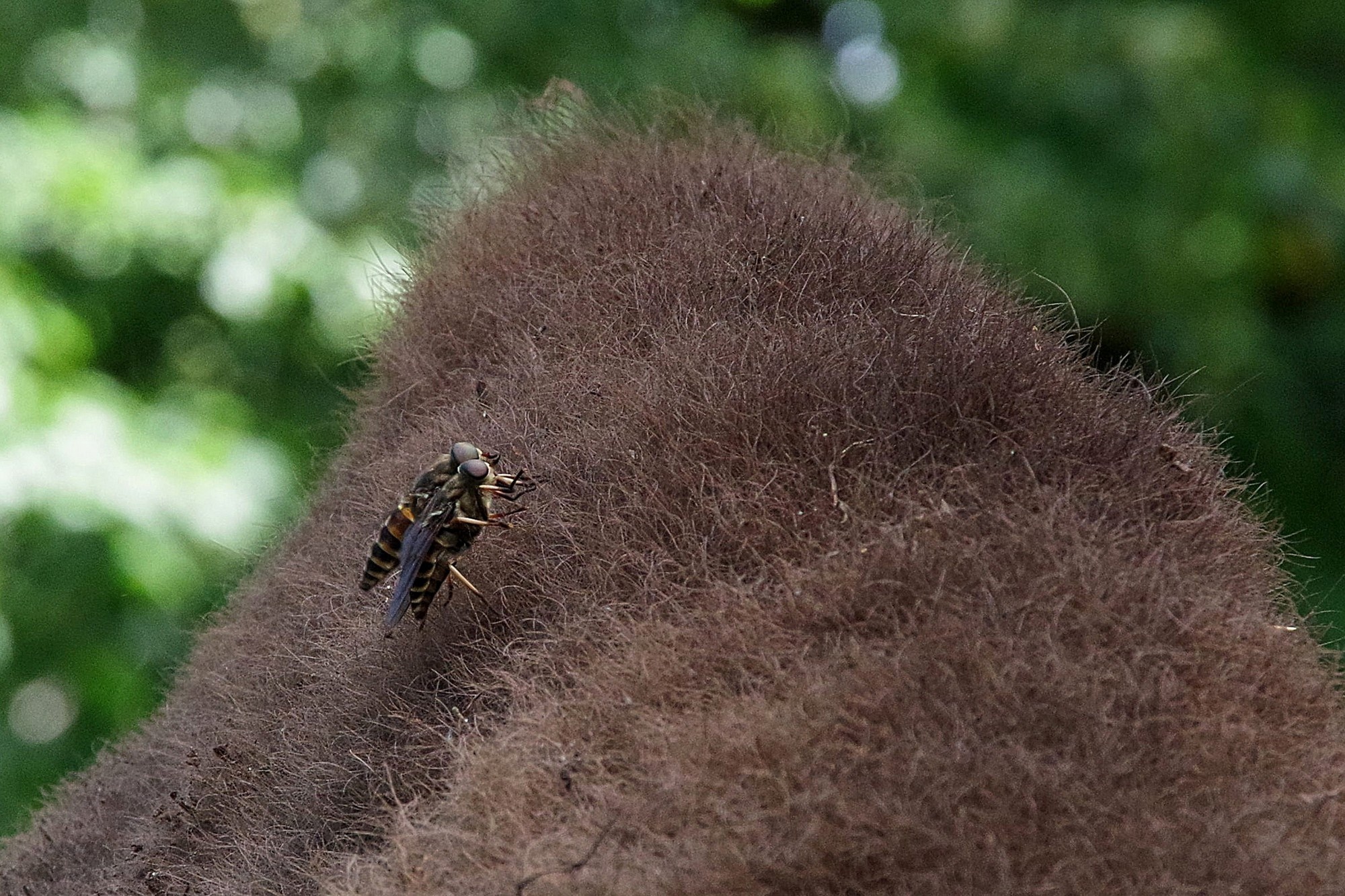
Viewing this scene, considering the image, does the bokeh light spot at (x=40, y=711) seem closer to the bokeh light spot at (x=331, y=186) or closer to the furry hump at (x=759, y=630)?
the bokeh light spot at (x=331, y=186)

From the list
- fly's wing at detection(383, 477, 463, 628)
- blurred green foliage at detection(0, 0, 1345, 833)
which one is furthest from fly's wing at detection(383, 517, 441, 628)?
blurred green foliage at detection(0, 0, 1345, 833)

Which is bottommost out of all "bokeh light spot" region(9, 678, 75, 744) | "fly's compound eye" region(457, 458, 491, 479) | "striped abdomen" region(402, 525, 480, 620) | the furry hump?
"bokeh light spot" region(9, 678, 75, 744)

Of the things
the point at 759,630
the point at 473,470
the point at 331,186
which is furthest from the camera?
the point at 331,186

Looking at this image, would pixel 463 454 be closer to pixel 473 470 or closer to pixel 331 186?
pixel 473 470

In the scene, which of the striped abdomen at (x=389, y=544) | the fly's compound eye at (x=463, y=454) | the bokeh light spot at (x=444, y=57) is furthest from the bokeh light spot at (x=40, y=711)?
the fly's compound eye at (x=463, y=454)

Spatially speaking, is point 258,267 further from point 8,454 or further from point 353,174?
point 8,454

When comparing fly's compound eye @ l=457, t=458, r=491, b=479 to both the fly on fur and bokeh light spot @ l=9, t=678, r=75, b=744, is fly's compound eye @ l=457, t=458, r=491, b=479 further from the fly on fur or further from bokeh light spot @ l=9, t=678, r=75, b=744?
bokeh light spot @ l=9, t=678, r=75, b=744

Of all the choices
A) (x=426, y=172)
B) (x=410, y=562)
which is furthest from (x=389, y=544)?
(x=426, y=172)
